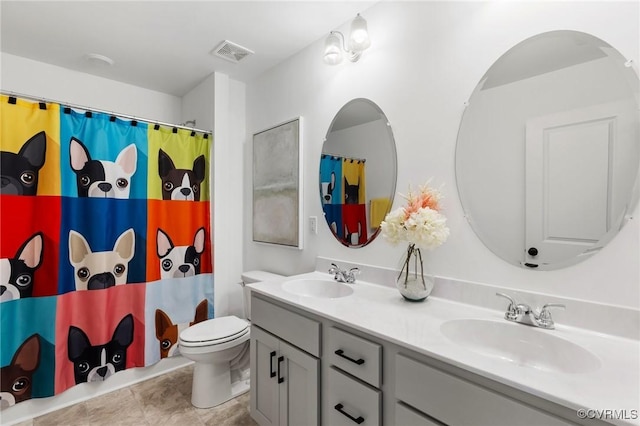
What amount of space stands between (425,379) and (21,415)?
245 centimetres

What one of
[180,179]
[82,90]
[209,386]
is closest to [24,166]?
[180,179]

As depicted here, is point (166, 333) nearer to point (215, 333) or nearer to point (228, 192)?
point (215, 333)

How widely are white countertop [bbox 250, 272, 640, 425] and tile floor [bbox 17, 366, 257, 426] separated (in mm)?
935

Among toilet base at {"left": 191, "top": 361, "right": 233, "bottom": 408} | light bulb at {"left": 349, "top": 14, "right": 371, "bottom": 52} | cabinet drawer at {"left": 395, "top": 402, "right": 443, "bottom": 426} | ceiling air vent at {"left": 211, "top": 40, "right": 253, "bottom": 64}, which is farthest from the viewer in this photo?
ceiling air vent at {"left": 211, "top": 40, "right": 253, "bottom": 64}

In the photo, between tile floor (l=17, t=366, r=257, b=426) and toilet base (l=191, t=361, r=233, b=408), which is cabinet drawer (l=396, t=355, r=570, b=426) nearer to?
tile floor (l=17, t=366, r=257, b=426)

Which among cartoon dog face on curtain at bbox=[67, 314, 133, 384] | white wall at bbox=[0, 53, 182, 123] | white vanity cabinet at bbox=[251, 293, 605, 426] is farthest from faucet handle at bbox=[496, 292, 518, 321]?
white wall at bbox=[0, 53, 182, 123]

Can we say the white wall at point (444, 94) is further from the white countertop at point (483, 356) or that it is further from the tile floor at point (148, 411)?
the tile floor at point (148, 411)

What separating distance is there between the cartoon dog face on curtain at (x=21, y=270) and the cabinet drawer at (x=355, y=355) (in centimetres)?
192

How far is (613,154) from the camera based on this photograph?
980 mm

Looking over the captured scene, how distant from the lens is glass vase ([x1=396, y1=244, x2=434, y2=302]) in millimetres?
1326

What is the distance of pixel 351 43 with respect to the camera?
65.1 inches

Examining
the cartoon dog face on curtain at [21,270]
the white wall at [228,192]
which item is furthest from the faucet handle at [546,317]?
the cartoon dog face on curtain at [21,270]

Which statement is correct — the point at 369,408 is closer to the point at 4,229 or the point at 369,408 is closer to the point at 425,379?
the point at 425,379

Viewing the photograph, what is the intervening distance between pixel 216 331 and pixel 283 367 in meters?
0.75
